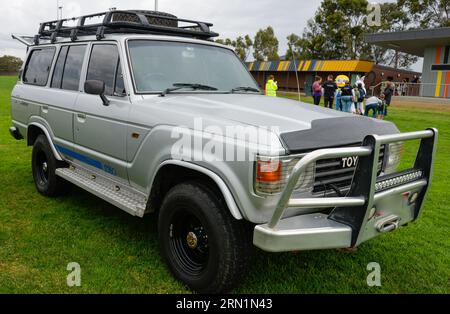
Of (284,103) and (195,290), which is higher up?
(284,103)

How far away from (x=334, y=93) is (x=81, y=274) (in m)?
17.4

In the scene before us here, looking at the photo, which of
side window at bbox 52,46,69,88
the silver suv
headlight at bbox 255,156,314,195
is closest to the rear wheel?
the silver suv

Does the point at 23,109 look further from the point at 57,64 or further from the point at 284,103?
the point at 284,103

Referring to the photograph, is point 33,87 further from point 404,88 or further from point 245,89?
point 404,88

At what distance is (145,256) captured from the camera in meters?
3.94

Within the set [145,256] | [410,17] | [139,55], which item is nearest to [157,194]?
[145,256]

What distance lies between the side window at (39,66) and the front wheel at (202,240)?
3130mm

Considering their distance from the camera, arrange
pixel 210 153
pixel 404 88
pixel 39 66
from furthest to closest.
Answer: pixel 404 88 → pixel 39 66 → pixel 210 153

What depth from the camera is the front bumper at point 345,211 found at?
2.63 metres

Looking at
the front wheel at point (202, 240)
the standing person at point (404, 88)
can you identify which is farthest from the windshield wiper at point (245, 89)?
the standing person at point (404, 88)

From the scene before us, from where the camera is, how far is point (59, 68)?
17.1ft

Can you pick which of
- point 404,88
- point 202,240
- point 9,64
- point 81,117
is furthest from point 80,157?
point 9,64

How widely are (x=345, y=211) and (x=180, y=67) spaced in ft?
7.44

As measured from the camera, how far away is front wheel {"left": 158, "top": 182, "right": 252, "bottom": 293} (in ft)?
9.77
